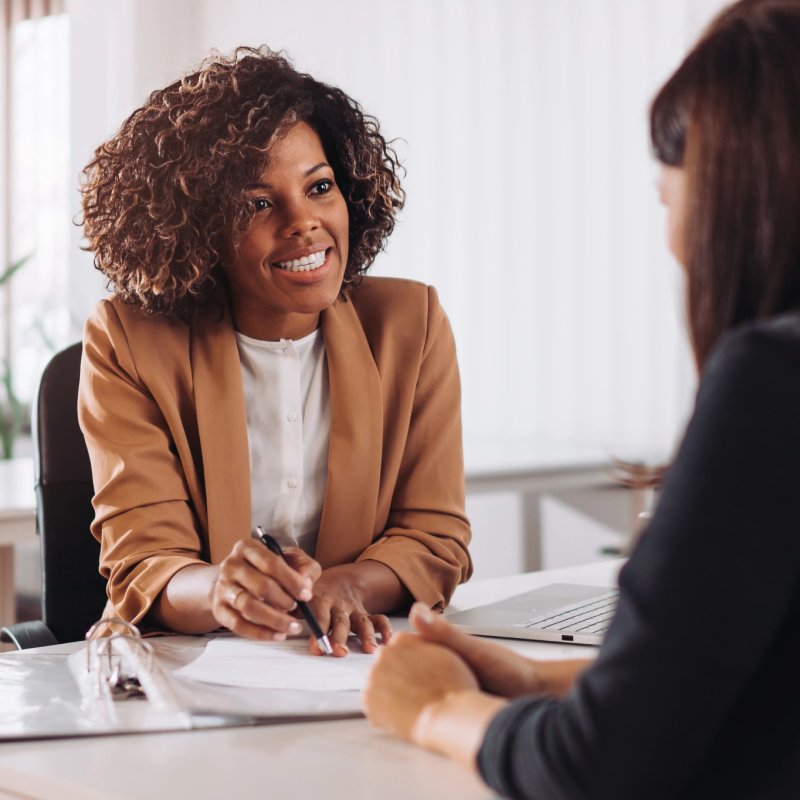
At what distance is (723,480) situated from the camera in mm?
656

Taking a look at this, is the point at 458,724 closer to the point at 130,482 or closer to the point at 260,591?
the point at 260,591

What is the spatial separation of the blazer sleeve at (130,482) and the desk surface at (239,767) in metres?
0.48

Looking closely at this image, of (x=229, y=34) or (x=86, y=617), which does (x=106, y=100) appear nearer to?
(x=229, y=34)

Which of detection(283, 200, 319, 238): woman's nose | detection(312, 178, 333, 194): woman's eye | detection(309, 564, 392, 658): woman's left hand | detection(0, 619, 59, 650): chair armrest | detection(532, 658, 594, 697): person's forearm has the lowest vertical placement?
detection(0, 619, 59, 650): chair armrest

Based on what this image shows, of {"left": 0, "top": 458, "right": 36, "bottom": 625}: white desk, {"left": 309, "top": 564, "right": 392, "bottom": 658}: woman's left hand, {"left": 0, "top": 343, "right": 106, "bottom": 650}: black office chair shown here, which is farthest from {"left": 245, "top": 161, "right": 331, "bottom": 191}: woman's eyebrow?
{"left": 0, "top": 458, "right": 36, "bottom": 625}: white desk

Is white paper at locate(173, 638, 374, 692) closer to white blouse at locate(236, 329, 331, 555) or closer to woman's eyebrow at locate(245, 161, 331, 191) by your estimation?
white blouse at locate(236, 329, 331, 555)

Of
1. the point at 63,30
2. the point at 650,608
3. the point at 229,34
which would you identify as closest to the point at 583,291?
the point at 229,34

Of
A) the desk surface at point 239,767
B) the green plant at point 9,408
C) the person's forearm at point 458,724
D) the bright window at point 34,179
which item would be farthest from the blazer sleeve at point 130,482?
the bright window at point 34,179

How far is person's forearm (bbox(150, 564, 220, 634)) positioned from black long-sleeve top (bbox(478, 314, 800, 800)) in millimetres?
704

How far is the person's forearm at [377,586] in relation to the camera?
4.80 ft

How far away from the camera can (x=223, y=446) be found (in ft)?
5.19

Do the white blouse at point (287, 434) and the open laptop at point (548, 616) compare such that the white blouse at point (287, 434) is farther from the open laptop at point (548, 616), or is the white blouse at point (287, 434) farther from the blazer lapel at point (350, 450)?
the open laptop at point (548, 616)

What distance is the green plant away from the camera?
4.27 m

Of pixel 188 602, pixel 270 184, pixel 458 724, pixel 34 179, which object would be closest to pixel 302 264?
pixel 270 184
